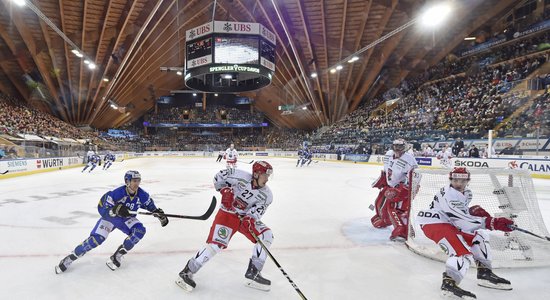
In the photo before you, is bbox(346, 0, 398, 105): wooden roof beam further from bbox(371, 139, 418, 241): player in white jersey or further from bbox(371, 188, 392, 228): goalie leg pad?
bbox(371, 188, 392, 228): goalie leg pad

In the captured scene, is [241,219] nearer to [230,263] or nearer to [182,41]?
[230,263]

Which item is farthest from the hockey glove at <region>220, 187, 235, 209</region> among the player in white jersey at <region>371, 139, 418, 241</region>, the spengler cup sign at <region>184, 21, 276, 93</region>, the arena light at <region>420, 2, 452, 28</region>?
the spengler cup sign at <region>184, 21, 276, 93</region>

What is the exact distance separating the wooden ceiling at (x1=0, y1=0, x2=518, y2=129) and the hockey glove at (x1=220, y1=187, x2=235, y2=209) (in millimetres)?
13807

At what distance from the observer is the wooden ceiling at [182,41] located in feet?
64.8

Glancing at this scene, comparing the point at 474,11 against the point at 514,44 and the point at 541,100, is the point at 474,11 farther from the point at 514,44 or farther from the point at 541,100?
the point at 541,100

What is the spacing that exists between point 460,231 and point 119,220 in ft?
11.9

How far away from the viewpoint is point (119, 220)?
351 centimetres

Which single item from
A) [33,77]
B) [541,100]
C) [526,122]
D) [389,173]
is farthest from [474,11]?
[33,77]

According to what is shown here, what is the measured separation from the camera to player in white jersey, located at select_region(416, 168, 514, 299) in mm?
2805

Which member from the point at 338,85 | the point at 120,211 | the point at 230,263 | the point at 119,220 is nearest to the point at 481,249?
the point at 230,263

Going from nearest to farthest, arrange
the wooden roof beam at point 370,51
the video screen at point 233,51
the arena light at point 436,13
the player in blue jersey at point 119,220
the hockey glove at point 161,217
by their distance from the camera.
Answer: the player in blue jersey at point 119,220, the hockey glove at point 161,217, the arena light at point 436,13, the video screen at point 233,51, the wooden roof beam at point 370,51

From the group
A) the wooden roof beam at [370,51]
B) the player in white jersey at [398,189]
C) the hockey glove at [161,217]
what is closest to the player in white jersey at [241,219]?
the hockey glove at [161,217]

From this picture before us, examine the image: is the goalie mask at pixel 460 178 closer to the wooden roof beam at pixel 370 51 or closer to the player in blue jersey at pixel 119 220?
the player in blue jersey at pixel 119 220

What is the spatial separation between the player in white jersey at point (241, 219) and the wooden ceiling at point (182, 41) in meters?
13.5
